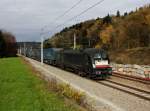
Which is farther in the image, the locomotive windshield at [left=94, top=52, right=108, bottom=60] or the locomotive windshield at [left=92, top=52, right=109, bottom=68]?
the locomotive windshield at [left=94, top=52, right=108, bottom=60]

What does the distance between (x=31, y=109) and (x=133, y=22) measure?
2927 inches

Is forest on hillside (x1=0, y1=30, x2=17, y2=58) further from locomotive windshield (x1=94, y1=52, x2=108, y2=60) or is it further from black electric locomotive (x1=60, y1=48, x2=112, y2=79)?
locomotive windshield (x1=94, y1=52, x2=108, y2=60)

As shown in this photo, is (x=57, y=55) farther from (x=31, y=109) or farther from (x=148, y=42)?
(x=31, y=109)

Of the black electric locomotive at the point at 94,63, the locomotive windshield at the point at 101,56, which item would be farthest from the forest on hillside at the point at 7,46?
the locomotive windshield at the point at 101,56

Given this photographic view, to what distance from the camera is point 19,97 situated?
15891 mm

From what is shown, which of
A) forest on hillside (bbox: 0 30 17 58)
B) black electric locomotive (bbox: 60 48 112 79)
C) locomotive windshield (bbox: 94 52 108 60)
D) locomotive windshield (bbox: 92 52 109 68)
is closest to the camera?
black electric locomotive (bbox: 60 48 112 79)

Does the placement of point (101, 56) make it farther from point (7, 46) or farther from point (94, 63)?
point (7, 46)

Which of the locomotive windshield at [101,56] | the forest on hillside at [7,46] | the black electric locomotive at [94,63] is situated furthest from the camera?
the forest on hillside at [7,46]

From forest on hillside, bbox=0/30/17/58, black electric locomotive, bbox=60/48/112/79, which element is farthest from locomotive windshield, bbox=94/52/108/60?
forest on hillside, bbox=0/30/17/58

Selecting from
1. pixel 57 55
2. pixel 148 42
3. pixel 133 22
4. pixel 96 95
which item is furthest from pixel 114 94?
pixel 133 22

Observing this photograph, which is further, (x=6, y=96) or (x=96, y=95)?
(x=96, y=95)

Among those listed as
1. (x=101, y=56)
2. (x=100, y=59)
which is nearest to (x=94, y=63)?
(x=100, y=59)

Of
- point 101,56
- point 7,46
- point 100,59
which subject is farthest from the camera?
point 7,46

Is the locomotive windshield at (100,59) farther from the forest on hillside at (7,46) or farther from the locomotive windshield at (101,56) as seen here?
the forest on hillside at (7,46)
